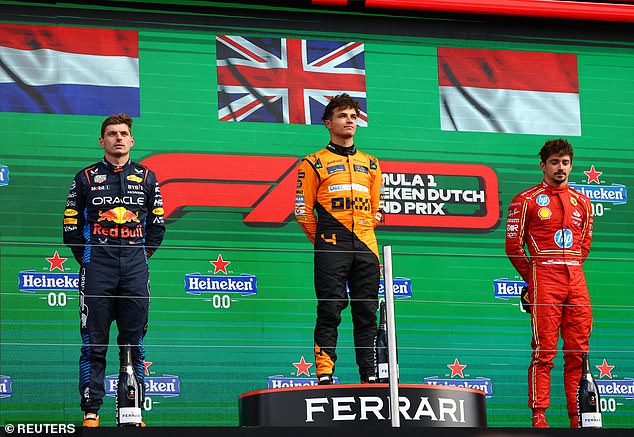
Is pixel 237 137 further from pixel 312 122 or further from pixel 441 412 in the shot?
pixel 441 412

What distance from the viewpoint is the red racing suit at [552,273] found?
5453 millimetres

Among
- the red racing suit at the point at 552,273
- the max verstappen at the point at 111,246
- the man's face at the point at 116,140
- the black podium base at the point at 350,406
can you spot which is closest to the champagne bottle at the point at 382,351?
the black podium base at the point at 350,406

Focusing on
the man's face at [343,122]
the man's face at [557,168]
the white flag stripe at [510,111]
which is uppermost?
the white flag stripe at [510,111]

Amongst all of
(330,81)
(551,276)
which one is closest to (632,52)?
(330,81)

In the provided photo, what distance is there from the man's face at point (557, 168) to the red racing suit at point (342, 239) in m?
0.79

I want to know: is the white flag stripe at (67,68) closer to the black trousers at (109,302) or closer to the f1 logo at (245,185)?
the f1 logo at (245,185)

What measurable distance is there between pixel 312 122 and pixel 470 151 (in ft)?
2.98

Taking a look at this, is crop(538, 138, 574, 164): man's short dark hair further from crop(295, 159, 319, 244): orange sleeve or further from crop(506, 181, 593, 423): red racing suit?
crop(295, 159, 319, 244): orange sleeve

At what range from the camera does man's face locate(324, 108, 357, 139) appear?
554 cm

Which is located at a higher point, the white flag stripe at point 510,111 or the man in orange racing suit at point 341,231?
the white flag stripe at point 510,111

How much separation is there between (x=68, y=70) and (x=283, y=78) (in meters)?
1.14

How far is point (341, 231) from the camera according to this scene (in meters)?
5.43

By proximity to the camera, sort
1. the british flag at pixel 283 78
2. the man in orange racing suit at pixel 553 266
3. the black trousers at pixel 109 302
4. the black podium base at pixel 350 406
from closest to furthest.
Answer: the black podium base at pixel 350 406
the black trousers at pixel 109 302
the man in orange racing suit at pixel 553 266
the british flag at pixel 283 78

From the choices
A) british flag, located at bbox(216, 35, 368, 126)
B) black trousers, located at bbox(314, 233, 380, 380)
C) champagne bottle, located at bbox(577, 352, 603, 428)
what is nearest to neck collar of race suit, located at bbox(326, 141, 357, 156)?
black trousers, located at bbox(314, 233, 380, 380)
